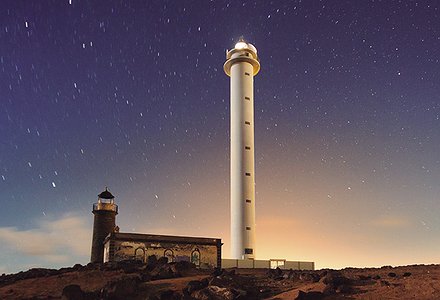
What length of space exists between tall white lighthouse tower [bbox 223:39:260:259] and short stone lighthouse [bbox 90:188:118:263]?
10.6 meters

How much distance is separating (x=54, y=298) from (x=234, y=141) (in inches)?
1024

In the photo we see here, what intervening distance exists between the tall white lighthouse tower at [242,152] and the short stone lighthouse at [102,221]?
1059 centimetres

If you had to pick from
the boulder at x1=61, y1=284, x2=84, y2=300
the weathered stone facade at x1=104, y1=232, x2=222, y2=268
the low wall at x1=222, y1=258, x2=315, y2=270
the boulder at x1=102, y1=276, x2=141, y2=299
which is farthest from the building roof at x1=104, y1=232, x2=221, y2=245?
the boulder at x1=61, y1=284, x2=84, y2=300

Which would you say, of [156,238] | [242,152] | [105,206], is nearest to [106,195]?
[105,206]

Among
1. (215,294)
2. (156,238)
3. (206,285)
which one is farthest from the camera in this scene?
(156,238)

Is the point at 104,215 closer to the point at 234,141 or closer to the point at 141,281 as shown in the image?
the point at 234,141

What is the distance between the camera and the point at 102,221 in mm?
42094

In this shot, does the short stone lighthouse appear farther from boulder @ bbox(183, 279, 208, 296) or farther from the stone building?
boulder @ bbox(183, 279, 208, 296)

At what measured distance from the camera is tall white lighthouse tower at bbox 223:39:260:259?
143ft

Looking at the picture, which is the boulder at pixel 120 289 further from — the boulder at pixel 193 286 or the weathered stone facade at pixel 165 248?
the weathered stone facade at pixel 165 248

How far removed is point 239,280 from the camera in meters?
24.7

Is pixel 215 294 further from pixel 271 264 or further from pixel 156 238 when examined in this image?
pixel 271 264

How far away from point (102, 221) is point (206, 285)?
857 inches

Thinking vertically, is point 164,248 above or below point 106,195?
below
